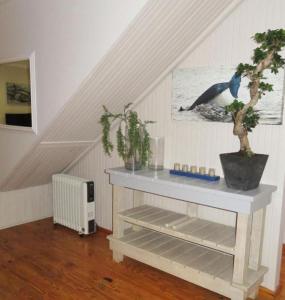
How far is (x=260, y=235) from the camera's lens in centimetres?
204

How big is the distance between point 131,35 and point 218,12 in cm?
74

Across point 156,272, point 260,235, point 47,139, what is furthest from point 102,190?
point 260,235

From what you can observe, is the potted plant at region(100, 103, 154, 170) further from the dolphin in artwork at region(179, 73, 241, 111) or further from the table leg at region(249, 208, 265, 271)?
the table leg at region(249, 208, 265, 271)

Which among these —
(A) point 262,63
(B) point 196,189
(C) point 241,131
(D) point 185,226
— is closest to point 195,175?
(B) point 196,189

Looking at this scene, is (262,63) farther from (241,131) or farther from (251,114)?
(241,131)

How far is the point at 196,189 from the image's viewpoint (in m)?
2.00

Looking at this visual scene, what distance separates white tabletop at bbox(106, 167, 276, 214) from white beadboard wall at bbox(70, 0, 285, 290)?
0.64 ft

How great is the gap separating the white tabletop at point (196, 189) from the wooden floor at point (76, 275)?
0.70m

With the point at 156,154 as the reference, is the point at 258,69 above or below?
above

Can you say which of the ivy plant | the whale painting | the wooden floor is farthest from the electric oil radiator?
the ivy plant

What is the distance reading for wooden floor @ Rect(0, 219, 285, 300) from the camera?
214 centimetres

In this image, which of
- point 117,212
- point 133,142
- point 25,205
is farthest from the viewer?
point 25,205

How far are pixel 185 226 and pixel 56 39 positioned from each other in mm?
1716

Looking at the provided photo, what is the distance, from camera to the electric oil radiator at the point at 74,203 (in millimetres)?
3037
